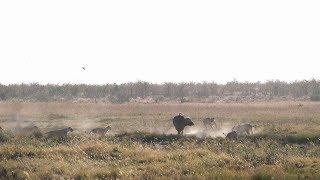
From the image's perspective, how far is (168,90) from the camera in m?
82.8

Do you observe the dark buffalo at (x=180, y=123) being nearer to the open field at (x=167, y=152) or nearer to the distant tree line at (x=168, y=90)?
the open field at (x=167, y=152)

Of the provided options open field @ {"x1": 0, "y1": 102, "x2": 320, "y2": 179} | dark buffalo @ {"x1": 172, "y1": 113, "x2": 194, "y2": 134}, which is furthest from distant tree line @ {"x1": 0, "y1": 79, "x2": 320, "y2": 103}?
dark buffalo @ {"x1": 172, "y1": 113, "x2": 194, "y2": 134}

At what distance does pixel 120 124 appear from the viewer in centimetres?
3753

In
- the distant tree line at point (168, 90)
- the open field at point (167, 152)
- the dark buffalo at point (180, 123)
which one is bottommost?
the open field at point (167, 152)

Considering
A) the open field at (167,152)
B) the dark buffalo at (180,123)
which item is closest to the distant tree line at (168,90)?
the open field at (167,152)

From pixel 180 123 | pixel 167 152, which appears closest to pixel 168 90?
pixel 180 123

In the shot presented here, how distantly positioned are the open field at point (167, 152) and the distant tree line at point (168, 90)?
38158mm

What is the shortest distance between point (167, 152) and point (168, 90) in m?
56.7

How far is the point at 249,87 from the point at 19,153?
62560mm

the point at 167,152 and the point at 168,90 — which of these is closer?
the point at 167,152

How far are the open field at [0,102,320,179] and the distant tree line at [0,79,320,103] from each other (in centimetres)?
3816

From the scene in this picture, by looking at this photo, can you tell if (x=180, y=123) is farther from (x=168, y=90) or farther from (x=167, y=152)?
(x=168, y=90)

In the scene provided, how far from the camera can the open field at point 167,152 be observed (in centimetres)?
2256

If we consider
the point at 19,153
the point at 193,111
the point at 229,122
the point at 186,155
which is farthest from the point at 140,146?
the point at 193,111
